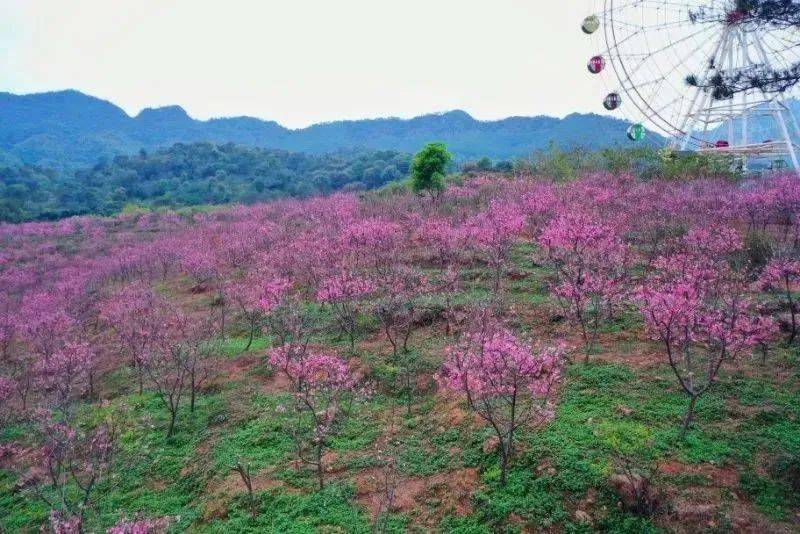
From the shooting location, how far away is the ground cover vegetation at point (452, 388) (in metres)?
9.41

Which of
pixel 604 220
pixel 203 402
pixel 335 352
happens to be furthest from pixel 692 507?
pixel 604 220

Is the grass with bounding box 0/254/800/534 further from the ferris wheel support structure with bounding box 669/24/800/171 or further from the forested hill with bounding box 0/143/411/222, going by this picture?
the forested hill with bounding box 0/143/411/222

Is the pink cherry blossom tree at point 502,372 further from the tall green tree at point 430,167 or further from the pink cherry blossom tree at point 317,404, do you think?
the tall green tree at point 430,167

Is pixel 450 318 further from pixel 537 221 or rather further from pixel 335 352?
pixel 537 221

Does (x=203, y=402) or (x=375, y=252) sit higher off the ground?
(x=375, y=252)

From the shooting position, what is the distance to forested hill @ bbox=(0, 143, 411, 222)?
84188 millimetres

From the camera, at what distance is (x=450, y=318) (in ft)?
58.8

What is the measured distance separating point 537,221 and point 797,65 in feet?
49.0

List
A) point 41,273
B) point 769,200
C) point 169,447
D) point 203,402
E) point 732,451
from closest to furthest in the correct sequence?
1. point 732,451
2. point 169,447
3. point 203,402
4. point 769,200
5. point 41,273

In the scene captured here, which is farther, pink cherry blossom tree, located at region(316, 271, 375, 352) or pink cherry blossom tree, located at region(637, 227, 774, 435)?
pink cherry blossom tree, located at region(316, 271, 375, 352)

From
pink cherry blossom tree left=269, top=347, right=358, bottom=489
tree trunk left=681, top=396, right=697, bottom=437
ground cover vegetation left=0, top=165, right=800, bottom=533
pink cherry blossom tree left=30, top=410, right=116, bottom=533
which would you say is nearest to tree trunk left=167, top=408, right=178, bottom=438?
ground cover vegetation left=0, top=165, right=800, bottom=533

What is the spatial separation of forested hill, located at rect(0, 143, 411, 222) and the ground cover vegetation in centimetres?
5820

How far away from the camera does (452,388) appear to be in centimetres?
1176

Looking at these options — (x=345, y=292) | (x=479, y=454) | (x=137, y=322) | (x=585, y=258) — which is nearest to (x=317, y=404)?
(x=345, y=292)
